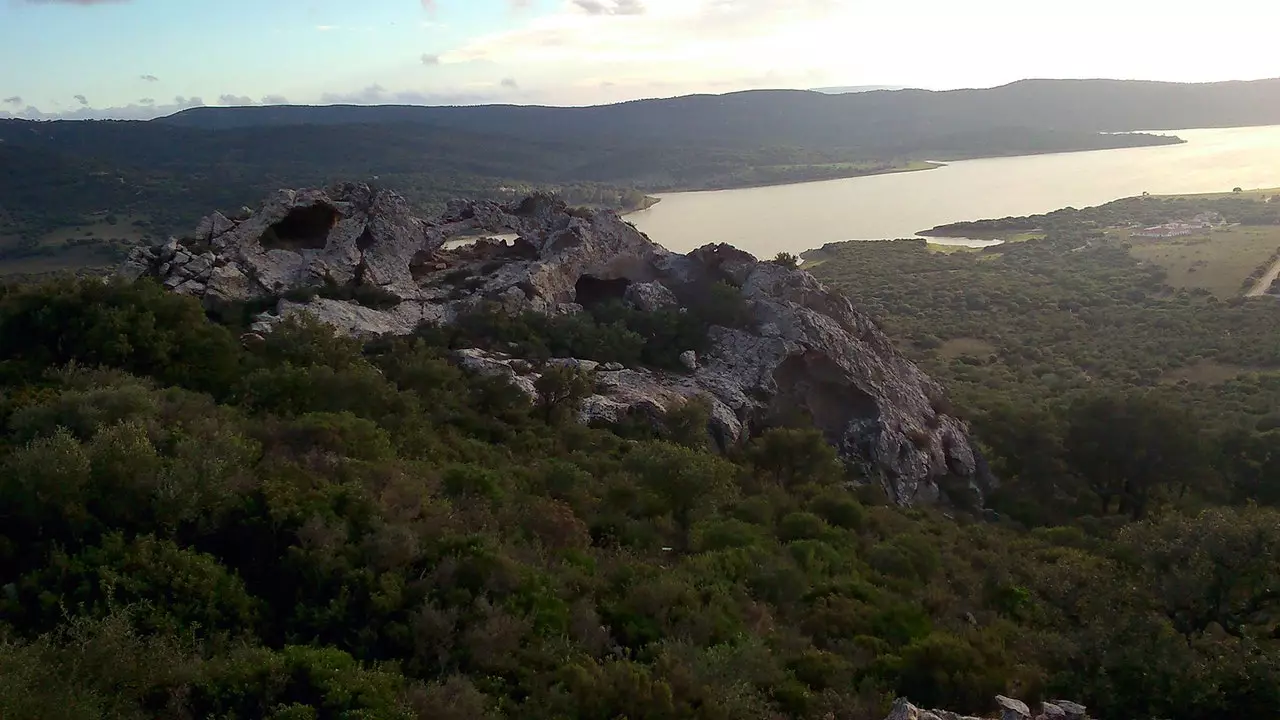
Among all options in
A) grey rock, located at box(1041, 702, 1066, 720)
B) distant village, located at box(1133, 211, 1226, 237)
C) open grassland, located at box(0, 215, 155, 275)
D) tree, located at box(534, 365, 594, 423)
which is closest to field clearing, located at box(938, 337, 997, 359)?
tree, located at box(534, 365, 594, 423)

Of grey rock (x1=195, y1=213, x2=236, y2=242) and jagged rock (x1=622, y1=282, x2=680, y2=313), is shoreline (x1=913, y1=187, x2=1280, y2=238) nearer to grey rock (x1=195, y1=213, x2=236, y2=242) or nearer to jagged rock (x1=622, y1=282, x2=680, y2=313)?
jagged rock (x1=622, y1=282, x2=680, y2=313)

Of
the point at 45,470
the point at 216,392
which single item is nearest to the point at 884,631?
the point at 45,470

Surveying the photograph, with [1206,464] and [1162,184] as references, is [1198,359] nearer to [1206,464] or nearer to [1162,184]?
[1206,464]

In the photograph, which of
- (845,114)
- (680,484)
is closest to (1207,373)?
(680,484)

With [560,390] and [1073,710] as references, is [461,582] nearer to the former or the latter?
[1073,710]

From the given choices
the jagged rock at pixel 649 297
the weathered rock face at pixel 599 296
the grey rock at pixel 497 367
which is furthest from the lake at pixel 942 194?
the grey rock at pixel 497 367

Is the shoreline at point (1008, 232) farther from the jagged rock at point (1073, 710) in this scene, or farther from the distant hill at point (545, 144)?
the jagged rock at point (1073, 710)
